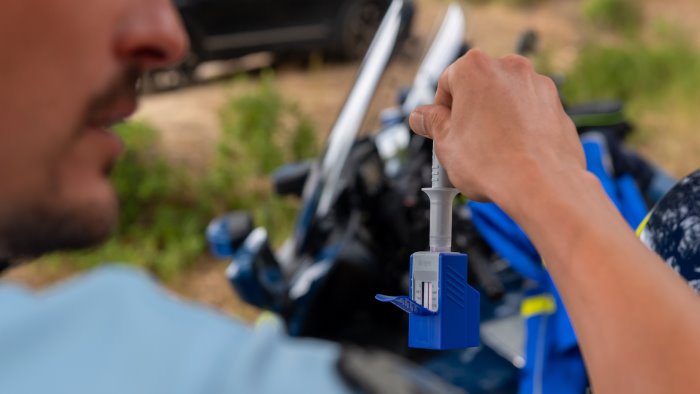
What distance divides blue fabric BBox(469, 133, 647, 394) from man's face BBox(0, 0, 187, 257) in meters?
0.33

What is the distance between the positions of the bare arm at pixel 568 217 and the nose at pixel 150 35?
0.24m

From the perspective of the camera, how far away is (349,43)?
9.37 feet

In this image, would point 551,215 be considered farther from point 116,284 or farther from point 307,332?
point 116,284

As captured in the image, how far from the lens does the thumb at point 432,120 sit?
562 mm

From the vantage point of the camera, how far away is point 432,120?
0.57 m

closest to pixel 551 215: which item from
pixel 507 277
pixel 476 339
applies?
pixel 476 339

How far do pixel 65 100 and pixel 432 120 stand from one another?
0.31 meters

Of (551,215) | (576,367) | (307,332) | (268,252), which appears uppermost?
(551,215)

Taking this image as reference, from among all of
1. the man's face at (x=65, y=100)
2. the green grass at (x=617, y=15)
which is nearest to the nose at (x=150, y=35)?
the man's face at (x=65, y=100)

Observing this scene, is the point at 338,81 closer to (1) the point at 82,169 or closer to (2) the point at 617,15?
(2) the point at 617,15

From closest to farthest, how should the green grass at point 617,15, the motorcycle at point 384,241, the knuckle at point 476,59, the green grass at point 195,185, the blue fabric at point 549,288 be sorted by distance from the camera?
the knuckle at point 476,59 < the blue fabric at point 549,288 < the motorcycle at point 384,241 < the green grass at point 617,15 < the green grass at point 195,185

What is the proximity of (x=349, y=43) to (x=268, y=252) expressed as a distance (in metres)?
1.23

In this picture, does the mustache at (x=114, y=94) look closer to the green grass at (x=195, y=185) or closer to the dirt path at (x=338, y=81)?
the dirt path at (x=338, y=81)

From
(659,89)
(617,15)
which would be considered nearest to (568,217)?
(659,89)
